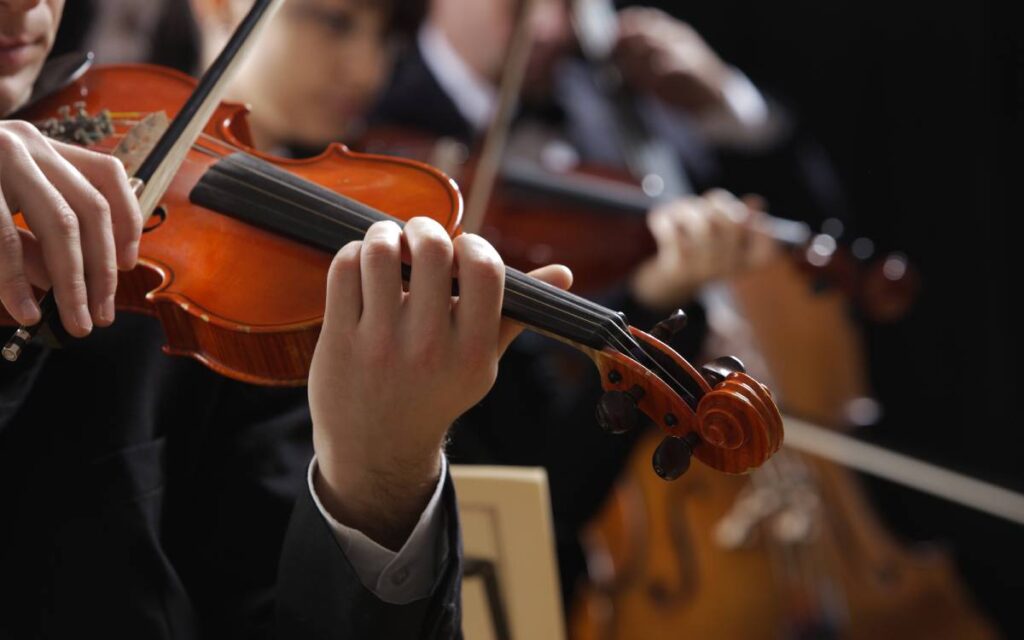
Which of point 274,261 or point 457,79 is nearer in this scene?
point 274,261

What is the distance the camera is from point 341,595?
594 millimetres

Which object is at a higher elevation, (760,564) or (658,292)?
(658,292)

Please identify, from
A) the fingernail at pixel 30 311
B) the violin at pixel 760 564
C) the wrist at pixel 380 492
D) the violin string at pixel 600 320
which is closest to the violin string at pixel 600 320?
the violin string at pixel 600 320

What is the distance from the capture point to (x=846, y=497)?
1.67m

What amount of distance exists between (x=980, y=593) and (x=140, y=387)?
1965 millimetres

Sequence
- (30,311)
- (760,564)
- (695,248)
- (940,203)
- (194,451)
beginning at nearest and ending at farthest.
→ (30,311) → (194,451) → (695,248) → (760,564) → (940,203)

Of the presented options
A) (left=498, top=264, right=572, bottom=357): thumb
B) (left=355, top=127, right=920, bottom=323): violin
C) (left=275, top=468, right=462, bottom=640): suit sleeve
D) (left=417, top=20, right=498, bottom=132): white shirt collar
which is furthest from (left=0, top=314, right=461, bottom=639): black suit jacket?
(left=417, top=20, right=498, bottom=132): white shirt collar

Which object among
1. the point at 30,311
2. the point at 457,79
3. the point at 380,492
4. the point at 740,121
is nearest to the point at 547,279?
the point at 380,492

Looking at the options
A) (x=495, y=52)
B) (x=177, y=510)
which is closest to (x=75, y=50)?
(x=177, y=510)

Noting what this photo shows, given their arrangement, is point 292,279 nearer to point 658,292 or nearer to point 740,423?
point 740,423

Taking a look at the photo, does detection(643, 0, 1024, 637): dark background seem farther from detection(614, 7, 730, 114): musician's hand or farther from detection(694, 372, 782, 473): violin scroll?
detection(694, 372, 782, 473): violin scroll

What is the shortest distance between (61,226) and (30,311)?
0.04m

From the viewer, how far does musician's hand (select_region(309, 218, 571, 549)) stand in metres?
0.51

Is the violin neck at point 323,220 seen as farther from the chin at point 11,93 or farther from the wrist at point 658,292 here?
the wrist at point 658,292
